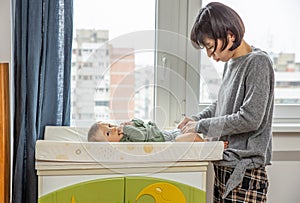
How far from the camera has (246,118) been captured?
1.73m

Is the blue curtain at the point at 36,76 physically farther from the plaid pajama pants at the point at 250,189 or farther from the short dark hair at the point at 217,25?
the plaid pajama pants at the point at 250,189

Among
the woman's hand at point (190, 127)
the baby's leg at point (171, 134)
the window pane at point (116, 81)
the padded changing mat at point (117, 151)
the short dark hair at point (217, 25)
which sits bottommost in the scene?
the padded changing mat at point (117, 151)

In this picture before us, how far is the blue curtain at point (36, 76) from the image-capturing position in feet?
6.58

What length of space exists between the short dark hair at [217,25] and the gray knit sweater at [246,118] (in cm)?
11

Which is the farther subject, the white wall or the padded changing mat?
the white wall

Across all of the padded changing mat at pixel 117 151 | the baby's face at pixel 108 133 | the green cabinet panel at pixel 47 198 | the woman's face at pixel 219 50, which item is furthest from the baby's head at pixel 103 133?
the woman's face at pixel 219 50

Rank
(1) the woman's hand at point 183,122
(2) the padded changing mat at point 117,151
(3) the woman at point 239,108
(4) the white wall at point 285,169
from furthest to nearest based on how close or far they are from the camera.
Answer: (4) the white wall at point 285,169 → (1) the woman's hand at point 183,122 → (3) the woman at point 239,108 → (2) the padded changing mat at point 117,151

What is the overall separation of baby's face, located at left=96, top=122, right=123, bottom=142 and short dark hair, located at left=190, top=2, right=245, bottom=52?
463 millimetres

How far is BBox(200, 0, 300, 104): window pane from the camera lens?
2367mm

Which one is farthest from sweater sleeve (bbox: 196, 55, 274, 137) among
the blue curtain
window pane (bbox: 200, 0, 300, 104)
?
the blue curtain

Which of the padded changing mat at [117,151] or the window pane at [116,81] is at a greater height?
the window pane at [116,81]

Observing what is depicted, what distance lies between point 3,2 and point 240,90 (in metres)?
1.04

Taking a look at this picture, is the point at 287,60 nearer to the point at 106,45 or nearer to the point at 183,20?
the point at 183,20

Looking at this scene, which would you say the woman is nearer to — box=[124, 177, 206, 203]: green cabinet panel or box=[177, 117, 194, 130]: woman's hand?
box=[177, 117, 194, 130]: woman's hand
